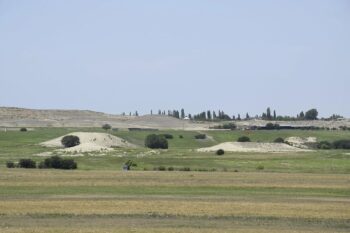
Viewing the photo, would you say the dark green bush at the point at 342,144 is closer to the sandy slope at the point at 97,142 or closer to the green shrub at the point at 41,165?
the sandy slope at the point at 97,142

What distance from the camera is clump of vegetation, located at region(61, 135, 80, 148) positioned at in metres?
118

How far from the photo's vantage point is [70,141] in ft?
390

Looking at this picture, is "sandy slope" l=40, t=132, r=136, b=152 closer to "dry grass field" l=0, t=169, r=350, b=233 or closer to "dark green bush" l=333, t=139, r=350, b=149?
"dark green bush" l=333, t=139, r=350, b=149

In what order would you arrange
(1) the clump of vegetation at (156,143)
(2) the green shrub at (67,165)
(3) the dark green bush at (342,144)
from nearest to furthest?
(2) the green shrub at (67,165)
(1) the clump of vegetation at (156,143)
(3) the dark green bush at (342,144)

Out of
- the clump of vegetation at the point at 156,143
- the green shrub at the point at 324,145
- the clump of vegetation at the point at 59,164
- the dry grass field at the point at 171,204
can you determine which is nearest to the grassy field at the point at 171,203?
the dry grass field at the point at 171,204

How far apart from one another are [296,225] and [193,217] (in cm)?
433

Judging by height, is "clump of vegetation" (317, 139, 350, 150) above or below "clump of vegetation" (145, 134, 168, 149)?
below

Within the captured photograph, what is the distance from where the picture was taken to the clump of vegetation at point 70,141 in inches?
4631

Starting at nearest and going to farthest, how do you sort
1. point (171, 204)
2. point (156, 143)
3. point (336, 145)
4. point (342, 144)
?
point (171, 204) < point (156, 143) < point (342, 144) < point (336, 145)

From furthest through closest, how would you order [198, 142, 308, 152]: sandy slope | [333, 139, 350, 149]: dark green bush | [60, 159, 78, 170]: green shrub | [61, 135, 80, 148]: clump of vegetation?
[333, 139, 350, 149]: dark green bush
[61, 135, 80, 148]: clump of vegetation
[198, 142, 308, 152]: sandy slope
[60, 159, 78, 170]: green shrub

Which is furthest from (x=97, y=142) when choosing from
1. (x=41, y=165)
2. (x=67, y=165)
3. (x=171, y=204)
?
(x=171, y=204)

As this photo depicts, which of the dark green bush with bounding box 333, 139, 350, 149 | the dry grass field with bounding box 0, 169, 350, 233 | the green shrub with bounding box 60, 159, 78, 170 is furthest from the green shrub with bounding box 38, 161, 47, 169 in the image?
the dark green bush with bounding box 333, 139, 350, 149

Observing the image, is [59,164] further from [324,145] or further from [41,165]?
[324,145]

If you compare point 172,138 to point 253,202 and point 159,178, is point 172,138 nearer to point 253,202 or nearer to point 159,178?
point 159,178
